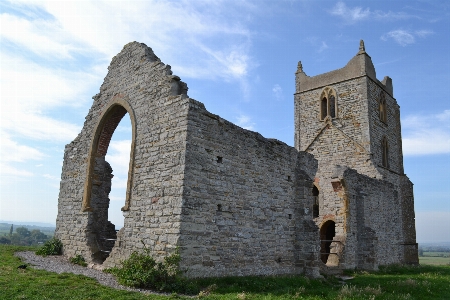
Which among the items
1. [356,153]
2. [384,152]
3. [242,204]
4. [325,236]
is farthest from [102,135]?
[384,152]

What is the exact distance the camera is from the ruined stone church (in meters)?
9.68

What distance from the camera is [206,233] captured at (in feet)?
31.6

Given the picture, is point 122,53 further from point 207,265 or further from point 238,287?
point 238,287

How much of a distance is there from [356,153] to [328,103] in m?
4.52

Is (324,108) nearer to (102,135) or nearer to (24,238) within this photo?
(102,135)

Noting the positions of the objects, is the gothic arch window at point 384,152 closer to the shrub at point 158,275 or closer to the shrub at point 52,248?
the shrub at point 158,275

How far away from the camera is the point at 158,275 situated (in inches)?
341

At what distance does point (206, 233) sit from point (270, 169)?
3.47 metres

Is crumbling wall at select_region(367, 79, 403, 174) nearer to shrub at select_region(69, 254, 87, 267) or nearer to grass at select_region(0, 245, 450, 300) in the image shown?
grass at select_region(0, 245, 450, 300)

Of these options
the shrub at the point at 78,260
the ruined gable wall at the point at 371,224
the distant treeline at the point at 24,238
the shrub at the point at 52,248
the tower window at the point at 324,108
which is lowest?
the distant treeline at the point at 24,238

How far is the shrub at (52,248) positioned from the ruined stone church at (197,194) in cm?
35

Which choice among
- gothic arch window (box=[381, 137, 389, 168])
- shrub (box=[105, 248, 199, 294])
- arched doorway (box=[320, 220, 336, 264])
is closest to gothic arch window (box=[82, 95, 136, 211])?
shrub (box=[105, 248, 199, 294])

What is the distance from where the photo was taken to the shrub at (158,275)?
8.38 m

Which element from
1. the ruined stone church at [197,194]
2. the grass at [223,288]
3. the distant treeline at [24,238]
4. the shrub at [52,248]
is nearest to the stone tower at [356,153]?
the ruined stone church at [197,194]
